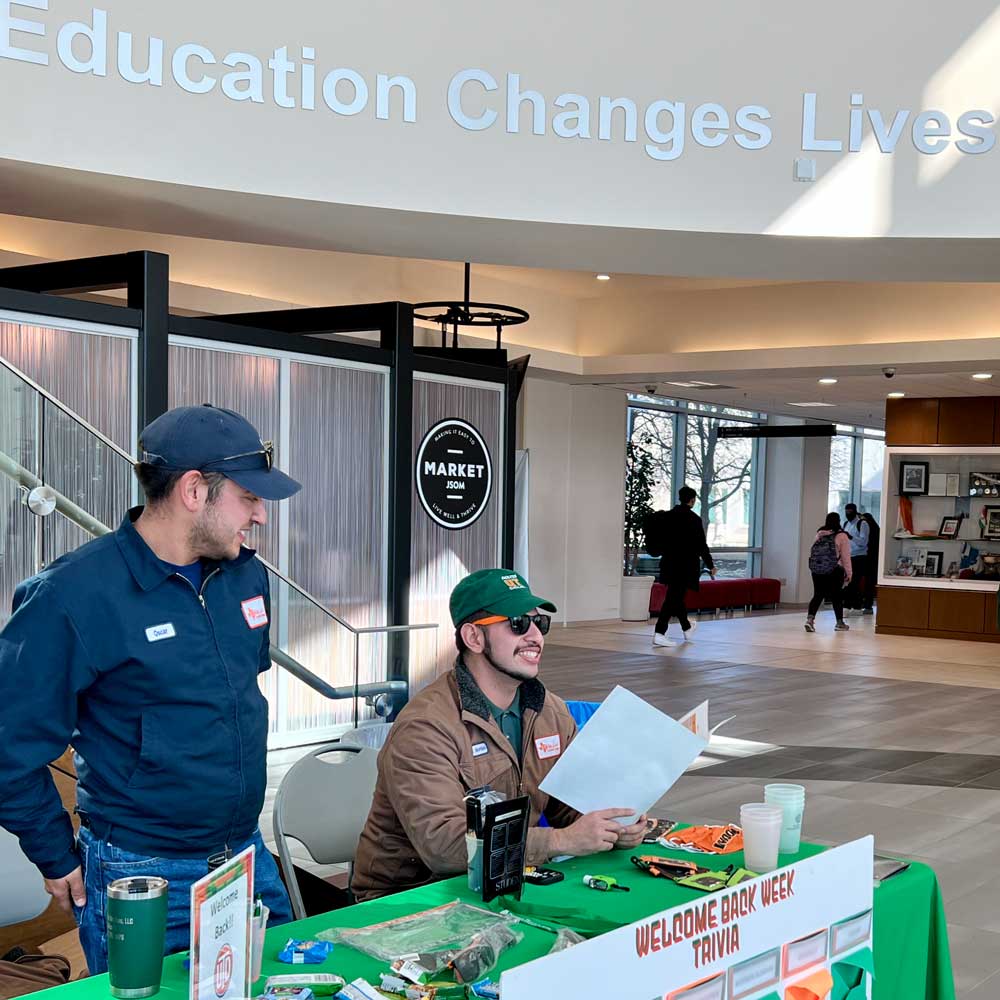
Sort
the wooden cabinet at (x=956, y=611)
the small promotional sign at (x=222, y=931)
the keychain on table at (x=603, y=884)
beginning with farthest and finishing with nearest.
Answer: the wooden cabinet at (x=956, y=611)
the keychain on table at (x=603, y=884)
the small promotional sign at (x=222, y=931)

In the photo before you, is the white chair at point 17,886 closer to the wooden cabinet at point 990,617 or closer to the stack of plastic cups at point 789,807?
the stack of plastic cups at point 789,807

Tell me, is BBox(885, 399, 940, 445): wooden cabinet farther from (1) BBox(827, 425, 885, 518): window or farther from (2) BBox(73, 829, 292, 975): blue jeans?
(2) BBox(73, 829, 292, 975): blue jeans

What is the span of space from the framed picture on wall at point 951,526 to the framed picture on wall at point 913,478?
1.51ft

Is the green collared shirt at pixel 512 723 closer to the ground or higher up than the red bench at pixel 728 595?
higher up

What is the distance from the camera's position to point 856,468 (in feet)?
81.6

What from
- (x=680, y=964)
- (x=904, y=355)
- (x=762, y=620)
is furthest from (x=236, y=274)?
(x=762, y=620)

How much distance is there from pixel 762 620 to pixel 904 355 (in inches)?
270

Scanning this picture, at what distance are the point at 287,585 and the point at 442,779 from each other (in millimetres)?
4163

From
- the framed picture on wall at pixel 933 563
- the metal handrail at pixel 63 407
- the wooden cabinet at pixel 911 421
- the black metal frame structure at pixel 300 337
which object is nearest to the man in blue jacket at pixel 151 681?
the metal handrail at pixel 63 407

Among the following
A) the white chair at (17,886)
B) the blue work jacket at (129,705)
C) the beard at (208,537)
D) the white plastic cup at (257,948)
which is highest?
the beard at (208,537)

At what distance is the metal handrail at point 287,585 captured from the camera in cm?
544

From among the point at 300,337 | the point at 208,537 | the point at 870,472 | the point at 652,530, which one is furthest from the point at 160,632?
the point at 870,472

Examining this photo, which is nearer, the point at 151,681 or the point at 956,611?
the point at 151,681

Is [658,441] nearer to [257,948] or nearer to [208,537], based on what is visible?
[208,537]
